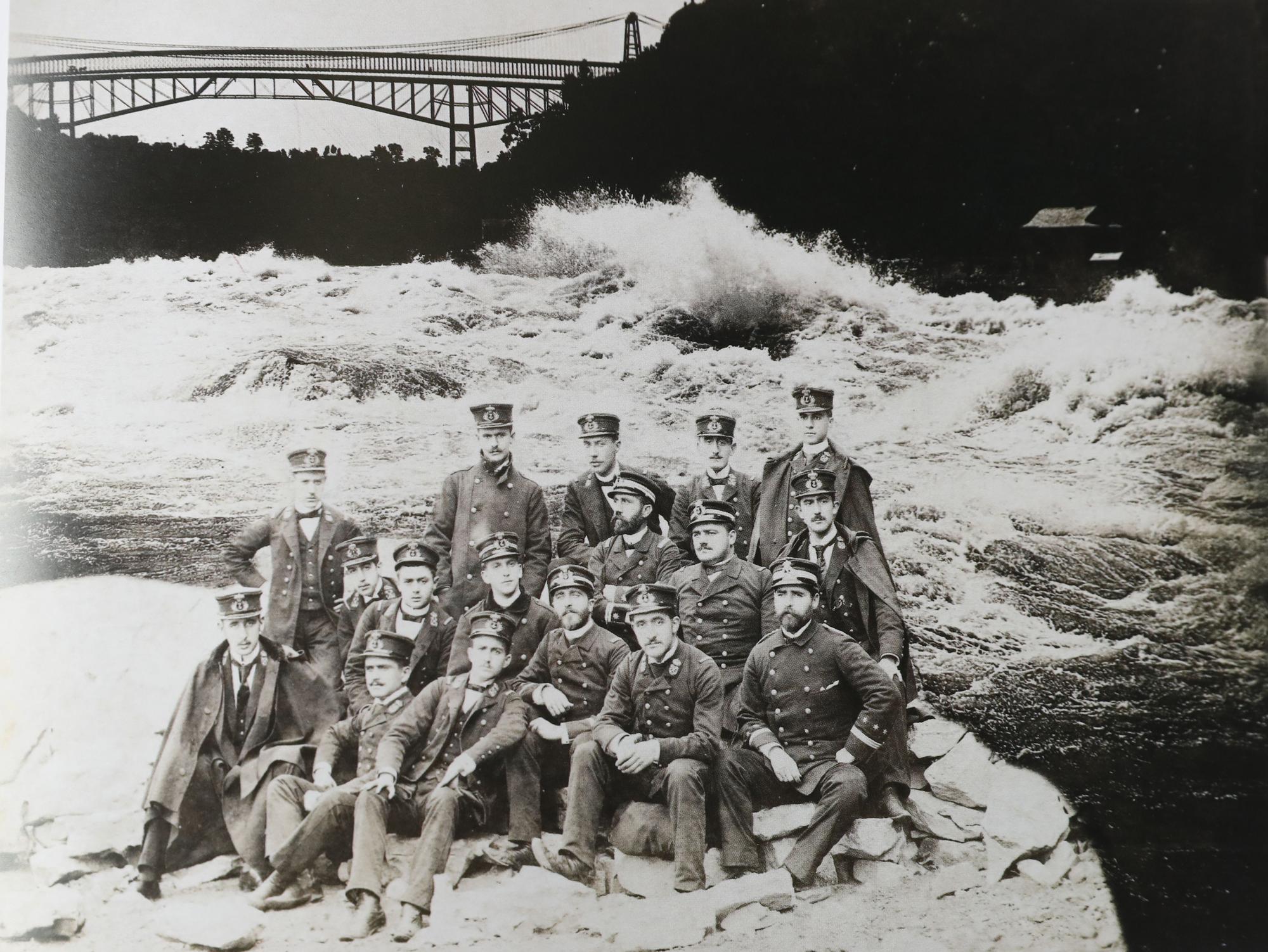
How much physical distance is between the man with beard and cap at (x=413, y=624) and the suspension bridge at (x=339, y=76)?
220cm

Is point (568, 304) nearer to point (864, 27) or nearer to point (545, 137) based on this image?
point (545, 137)

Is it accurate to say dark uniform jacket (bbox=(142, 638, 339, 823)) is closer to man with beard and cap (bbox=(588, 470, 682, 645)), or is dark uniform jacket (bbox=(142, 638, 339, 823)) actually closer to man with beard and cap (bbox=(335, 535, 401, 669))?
man with beard and cap (bbox=(335, 535, 401, 669))

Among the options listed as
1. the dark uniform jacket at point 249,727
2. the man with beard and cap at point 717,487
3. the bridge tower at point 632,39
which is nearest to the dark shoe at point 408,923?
the dark uniform jacket at point 249,727

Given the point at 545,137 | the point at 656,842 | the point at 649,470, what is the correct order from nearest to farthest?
the point at 656,842 < the point at 649,470 < the point at 545,137

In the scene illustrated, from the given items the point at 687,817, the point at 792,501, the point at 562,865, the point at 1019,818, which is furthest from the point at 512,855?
the point at 1019,818

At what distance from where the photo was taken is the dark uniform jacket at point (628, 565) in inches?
181

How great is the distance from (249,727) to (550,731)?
1410 mm

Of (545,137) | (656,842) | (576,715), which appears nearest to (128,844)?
(576,715)

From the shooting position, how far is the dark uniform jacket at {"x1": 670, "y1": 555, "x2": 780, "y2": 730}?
4.43 metres

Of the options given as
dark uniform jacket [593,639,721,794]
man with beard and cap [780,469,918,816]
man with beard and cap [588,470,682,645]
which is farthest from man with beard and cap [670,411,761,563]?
dark uniform jacket [593,639,721,794]

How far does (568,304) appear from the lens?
5109mm

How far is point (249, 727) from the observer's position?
4430 mm

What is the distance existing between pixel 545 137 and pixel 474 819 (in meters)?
3.48

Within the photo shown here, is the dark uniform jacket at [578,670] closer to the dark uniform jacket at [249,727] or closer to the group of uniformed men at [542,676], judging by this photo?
the group of uniformed men at [542,676]
